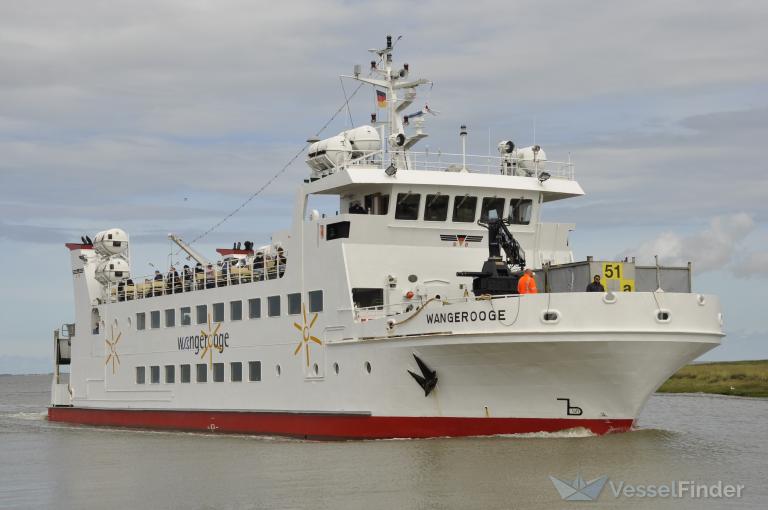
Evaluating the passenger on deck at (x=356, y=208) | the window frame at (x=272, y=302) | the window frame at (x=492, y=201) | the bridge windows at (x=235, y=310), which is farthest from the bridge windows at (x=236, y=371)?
the window frame at (x=492, y=201)

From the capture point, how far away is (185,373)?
34.8 metres

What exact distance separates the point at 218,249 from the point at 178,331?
627 centimetres

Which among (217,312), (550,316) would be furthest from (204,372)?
(550,316)

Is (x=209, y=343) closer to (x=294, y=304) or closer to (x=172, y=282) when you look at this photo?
(x=172, y=282)

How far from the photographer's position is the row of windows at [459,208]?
28469mm

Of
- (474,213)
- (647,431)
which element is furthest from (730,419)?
(474,213)

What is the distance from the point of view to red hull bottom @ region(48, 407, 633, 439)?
2470cm

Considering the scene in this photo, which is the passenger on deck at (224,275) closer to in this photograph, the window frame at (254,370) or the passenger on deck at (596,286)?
the window frame at (254,370)

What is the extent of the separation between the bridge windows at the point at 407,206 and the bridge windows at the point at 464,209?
1.09 m

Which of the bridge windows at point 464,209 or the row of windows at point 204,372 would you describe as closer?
the bridge windows at point 464,209

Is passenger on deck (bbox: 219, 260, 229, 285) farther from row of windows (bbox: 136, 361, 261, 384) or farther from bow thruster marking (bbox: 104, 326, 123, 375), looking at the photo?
bow thruster marking (bbox: 104, 326, 123, 375)

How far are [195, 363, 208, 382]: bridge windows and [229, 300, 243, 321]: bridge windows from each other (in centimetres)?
230

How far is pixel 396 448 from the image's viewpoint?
24719 millimetres

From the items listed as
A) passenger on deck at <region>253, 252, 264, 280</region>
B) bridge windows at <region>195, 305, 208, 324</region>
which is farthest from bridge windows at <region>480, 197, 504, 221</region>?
bridge windows at <region>195, 305, 208, 324</region>
